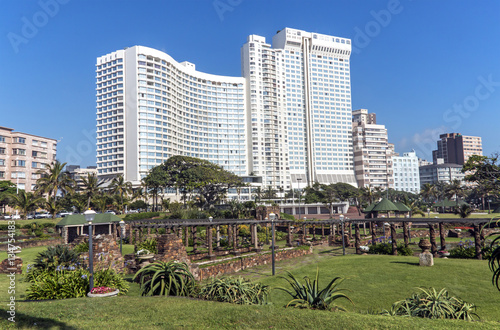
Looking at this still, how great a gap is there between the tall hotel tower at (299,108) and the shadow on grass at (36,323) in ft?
421

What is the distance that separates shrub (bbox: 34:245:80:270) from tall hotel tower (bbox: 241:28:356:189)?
12003 centimetres

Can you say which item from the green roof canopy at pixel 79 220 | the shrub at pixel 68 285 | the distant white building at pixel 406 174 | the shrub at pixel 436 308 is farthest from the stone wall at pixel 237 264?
the distant white building at pixel 406 174

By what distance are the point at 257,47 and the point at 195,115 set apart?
3866 cm

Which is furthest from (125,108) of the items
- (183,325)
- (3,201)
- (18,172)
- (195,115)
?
(183,325)

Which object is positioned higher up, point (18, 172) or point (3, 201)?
point (18, 172)

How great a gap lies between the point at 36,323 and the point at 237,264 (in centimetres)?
1558

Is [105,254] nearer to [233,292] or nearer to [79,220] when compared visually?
[233,292]

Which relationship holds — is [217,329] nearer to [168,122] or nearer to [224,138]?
[168,122]

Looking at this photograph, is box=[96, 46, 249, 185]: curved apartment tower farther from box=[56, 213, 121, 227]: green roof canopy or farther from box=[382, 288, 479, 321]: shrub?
box=[382, 288, 479, 321]: shrub

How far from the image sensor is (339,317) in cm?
853

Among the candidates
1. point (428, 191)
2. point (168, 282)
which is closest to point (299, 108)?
point (428, 191)

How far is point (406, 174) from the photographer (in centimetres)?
18725

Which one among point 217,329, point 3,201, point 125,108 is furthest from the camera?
point 125,108

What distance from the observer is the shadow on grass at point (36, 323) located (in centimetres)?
781
